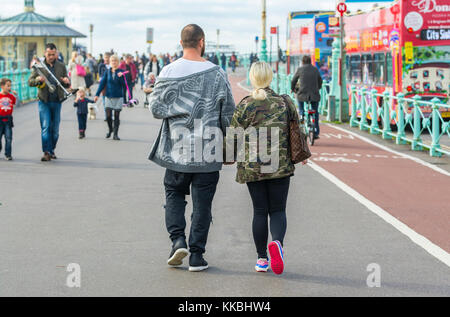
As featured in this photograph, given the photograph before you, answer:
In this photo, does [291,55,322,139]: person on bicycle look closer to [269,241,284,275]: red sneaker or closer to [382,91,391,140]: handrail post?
[382,91,391,140]: handrail post

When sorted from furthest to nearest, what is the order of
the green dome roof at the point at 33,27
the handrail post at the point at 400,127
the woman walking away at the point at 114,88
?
the green dome roof at the point at 33,27
the handrail post at the point at 400,127
the woman walking away at the point at 114,88

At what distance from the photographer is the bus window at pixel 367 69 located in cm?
2248

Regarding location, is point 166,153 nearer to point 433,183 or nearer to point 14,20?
point 433,183

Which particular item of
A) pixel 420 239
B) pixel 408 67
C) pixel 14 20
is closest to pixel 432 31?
pixel 408 67

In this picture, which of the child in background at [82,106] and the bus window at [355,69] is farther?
the bus window at [355,69]

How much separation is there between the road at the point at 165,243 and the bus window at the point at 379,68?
30.0ft

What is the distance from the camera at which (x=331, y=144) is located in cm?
1714

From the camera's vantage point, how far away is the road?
5934 mm

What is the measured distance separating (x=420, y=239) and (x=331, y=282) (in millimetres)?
1860

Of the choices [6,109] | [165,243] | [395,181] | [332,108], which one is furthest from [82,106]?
[165,243]

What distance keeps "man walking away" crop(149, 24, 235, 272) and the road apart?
30 cm

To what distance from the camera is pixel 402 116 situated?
1736 cm

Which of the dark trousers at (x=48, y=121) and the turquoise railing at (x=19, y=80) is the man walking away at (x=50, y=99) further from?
the turquoise railing at (x=19, y=80)

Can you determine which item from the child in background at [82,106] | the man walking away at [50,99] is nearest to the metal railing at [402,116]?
the child in background at [82,106]
